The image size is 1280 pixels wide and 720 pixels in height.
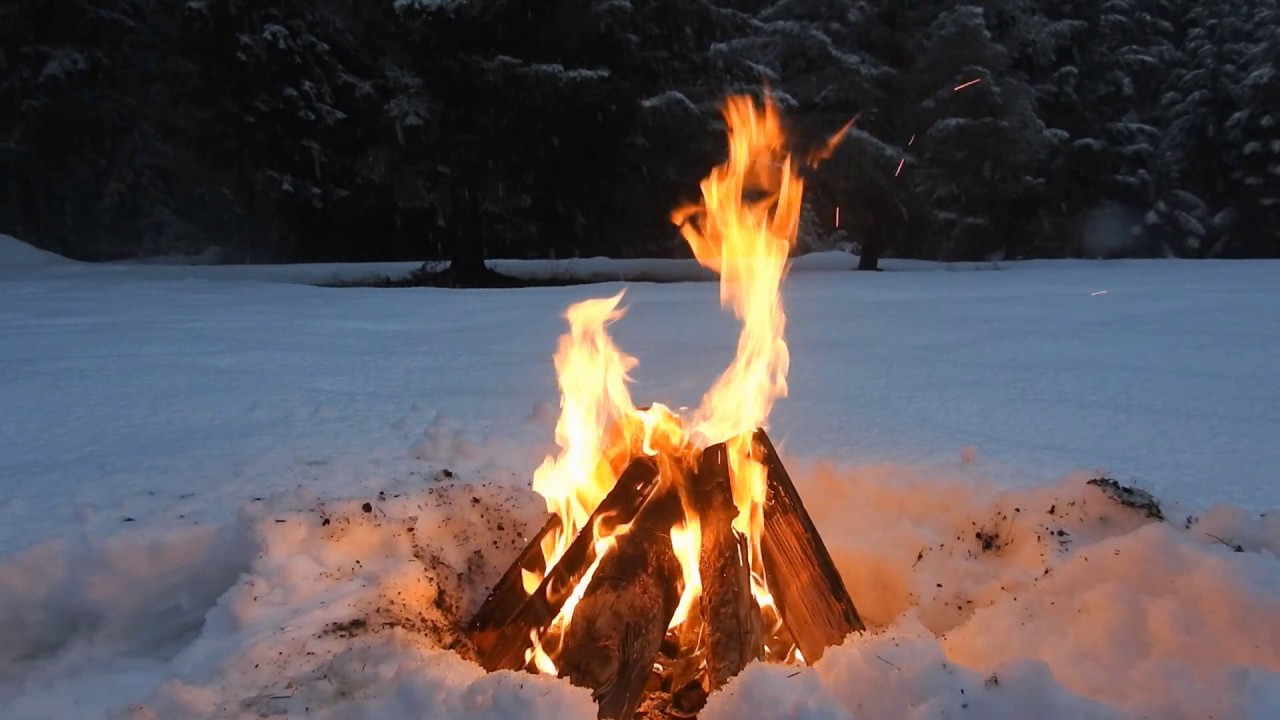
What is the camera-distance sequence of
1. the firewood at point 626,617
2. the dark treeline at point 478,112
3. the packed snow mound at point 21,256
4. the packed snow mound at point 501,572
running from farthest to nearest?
the packed snow mound at point 21,256 → the dark treeline at point 478,112 → the firewood at point 626,617 → the packed snow mound at point 501,572

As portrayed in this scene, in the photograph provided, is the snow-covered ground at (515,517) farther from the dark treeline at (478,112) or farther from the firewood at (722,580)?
the dark treeline at (478,112)

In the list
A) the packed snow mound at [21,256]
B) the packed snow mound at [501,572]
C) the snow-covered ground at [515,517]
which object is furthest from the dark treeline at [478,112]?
the packed snow mound at [501,572]

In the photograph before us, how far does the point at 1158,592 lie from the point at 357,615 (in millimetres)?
2030

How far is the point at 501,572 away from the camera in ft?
9.21

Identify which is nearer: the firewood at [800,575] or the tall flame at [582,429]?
the firewood at [800,575]

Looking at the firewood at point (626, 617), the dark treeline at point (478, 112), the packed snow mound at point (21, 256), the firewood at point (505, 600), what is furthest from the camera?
the packed snow mound at point (21, 256)

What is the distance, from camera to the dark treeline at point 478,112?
11867mm

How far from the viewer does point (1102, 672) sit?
199 cm

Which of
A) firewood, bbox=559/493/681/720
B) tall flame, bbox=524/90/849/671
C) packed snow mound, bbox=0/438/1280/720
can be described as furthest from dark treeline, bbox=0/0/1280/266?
firewood, bbox=559/493/681/720

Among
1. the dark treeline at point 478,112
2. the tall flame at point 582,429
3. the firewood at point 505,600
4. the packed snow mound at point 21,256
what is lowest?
the firewood at point 505,600

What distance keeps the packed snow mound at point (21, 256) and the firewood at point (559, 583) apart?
12.7 m

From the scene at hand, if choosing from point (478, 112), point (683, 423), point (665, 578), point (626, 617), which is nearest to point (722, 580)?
point (665, 578)

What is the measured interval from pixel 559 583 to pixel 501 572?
559 mm

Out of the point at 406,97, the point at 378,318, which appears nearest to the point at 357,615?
the point at 378,318
